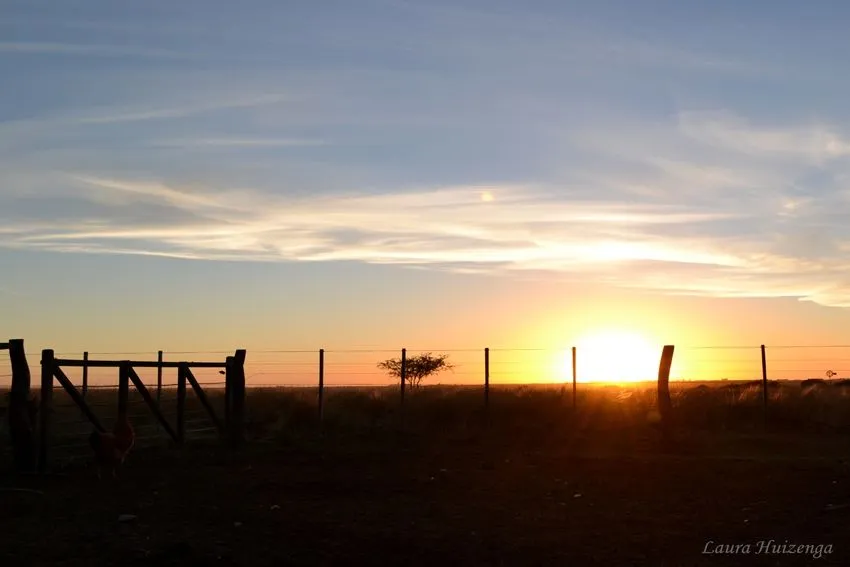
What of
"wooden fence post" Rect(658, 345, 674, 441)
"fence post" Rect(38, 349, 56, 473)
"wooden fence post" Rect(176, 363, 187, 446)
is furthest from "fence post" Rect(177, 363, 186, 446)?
"wooden fence post" Rect(658, 345, 674, 441)

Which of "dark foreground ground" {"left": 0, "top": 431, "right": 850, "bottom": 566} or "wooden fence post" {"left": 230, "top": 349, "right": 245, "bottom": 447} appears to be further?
"wooden fence post" {"left": 230, "top": 349, "right": 245, "bottom": 447}

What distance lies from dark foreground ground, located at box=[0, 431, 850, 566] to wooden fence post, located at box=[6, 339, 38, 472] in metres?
0.75

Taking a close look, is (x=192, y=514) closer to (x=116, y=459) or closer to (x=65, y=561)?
(x=65, y=561)

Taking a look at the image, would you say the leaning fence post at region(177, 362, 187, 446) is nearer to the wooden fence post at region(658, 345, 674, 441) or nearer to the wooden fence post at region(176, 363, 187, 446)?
the wooden fence post at region(176, 363, 187, 446)

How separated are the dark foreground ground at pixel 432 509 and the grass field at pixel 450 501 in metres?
0.03

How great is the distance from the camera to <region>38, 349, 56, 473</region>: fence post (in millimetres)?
14961

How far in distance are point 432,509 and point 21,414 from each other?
7904mm

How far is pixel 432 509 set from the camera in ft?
37.6

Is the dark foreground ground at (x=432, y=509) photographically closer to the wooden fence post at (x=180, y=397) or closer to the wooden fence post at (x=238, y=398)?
the wooden fence post at (x=180, y=397)

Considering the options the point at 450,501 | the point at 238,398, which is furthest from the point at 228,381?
the point at 450,501

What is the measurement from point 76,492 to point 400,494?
4656mm

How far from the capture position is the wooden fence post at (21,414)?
15.0 m

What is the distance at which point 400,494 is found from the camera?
12625 mm

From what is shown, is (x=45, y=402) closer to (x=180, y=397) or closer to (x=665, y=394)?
(x=180, y=397)
